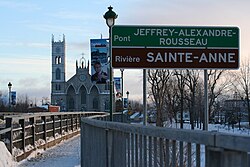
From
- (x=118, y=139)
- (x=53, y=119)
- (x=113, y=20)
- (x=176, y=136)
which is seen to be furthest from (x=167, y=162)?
(x=53, y=119)

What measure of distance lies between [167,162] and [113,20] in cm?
1209

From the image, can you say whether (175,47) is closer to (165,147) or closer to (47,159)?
(165,147)

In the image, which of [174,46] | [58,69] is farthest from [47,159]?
[58,69]

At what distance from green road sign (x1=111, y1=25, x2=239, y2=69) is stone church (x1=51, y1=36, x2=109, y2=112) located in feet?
406

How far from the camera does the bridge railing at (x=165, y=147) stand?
3460mm

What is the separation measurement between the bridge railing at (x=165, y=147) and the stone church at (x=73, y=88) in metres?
126

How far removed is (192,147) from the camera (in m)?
4.46

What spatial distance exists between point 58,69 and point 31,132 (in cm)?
12486

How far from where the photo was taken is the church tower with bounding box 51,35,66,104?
13675cm

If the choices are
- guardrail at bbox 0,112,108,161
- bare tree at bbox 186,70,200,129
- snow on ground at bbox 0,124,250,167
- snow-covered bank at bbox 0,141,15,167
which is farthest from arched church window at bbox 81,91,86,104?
snow-covered bank at bbox 0,141,15,167

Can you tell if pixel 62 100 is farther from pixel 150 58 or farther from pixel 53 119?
pixel 150 58

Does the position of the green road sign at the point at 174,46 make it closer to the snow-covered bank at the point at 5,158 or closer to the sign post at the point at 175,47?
the sign post at the point at 175,47

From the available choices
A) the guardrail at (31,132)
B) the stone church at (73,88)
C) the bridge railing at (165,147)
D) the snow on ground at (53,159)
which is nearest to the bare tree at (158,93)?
the guardrail at (31,132)

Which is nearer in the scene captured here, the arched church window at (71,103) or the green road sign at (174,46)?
the green road sign at (174,46)
